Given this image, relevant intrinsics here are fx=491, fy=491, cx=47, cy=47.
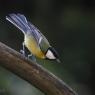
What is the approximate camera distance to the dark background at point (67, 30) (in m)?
4.84

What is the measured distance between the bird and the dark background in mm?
2365

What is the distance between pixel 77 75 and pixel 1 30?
0.88 m

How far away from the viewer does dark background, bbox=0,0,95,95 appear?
15.9 feet

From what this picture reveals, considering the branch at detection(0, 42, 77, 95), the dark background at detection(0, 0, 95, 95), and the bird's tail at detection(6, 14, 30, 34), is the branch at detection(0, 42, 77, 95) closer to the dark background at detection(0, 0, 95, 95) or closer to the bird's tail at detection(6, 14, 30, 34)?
the bird's tail at detection(6, 14, 30, 34)

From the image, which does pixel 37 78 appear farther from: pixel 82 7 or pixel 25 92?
pixel 82 7

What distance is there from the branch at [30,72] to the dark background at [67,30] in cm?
259

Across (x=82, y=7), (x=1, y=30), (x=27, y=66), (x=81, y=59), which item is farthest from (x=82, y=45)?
(x=27, y=66)

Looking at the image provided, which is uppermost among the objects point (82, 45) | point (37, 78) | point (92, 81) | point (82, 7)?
point (37, 78)

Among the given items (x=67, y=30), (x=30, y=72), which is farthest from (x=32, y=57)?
(x=67, y=30)

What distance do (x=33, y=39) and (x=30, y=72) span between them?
0.28 m

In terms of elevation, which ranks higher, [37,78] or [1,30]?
[37,78]

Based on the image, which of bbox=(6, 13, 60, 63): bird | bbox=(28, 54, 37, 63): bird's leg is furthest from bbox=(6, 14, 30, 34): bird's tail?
bbox=(28, 54, 37, 63): bird's leg

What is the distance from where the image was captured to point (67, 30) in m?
5.07

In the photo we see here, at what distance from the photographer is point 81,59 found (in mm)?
4871
